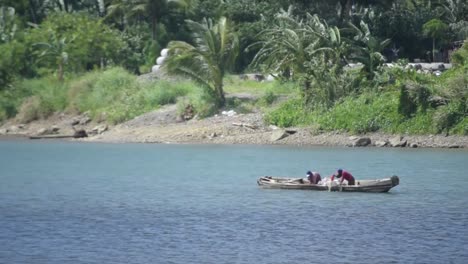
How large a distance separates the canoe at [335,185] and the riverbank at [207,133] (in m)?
15.4

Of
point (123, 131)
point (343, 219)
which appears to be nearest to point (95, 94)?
point (123, 131)

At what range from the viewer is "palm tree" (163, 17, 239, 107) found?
196 feet

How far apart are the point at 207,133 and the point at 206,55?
4.40m

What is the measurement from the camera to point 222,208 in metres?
35.8

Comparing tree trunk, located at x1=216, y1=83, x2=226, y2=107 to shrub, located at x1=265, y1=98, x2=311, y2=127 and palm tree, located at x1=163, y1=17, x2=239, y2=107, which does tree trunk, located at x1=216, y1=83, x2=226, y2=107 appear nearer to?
palm tree, located at x1=163, y1=17, x2=239, y2=107

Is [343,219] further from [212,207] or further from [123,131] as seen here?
[123,131]

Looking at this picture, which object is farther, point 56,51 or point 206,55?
point 56,51

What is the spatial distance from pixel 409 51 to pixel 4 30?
88.4 feet

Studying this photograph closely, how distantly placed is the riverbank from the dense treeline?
92 centimetres

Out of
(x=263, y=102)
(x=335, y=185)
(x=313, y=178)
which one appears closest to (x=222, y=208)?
(x=313, y=178)

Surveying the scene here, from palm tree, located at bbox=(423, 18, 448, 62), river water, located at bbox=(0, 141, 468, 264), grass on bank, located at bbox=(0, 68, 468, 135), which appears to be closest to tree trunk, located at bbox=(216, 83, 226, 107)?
grass on bank, located at bbox=(0, 68, 468, 135)

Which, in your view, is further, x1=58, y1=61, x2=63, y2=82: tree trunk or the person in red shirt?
x1=58, y1=61, x2=63, y2=82: tree trunk

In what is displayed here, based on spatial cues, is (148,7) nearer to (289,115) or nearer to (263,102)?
(263,102)

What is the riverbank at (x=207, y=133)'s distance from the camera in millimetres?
54444
